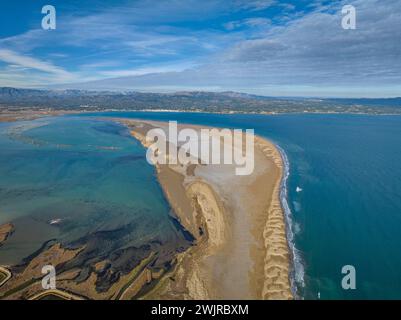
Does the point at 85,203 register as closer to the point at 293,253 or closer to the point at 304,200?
the point at 293,253

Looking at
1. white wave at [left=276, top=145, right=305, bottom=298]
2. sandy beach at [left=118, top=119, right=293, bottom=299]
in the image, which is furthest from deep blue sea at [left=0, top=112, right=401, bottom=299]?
sandy beach at [left=118, top=119, right=293, bottom=299]

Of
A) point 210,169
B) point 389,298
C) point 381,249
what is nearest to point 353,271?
point 389,298

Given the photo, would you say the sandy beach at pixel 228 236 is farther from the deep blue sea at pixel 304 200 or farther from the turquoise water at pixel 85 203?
the turquoise water at pixel 85 203

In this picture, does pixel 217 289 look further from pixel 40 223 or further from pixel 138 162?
pixel 138 162

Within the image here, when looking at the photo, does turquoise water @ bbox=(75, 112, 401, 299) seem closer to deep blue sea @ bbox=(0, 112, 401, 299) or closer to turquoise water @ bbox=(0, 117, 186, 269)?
deep blue sea @ bbox=(0, 112, 401, 299)

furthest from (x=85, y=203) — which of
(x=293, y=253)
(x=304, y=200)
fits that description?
(x=304, y=200)
